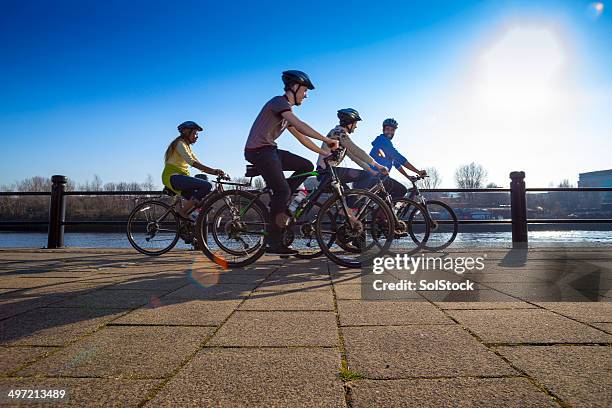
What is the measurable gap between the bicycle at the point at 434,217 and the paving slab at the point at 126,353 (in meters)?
4.57

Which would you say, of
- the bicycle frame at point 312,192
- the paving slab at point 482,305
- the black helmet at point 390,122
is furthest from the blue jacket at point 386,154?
the paving slab at point 482,305

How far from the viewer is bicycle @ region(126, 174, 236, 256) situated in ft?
18.4

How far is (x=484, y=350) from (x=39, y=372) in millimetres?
1700

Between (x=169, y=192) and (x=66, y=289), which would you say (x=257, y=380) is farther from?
(x=169, y=192)

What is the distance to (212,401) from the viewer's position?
1077 mm

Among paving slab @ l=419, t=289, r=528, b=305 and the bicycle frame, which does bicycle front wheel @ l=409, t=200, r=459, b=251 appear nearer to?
the bicycle frame

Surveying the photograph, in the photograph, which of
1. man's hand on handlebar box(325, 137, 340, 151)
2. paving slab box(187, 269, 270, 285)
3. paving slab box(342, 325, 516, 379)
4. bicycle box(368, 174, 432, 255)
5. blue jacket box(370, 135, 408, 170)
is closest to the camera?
paving slab box(342, 325, 516, 379)

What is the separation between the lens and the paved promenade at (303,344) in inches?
44.2

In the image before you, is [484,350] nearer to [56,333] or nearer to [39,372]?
[39,372]

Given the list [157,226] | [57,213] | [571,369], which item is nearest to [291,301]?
[571,369]

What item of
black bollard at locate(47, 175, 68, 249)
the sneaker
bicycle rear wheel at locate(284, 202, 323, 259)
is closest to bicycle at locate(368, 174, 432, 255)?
bicycle rear wheel at locate(284, 202, 323, 259)

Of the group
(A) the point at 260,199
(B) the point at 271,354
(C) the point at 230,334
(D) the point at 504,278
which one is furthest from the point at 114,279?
(D) the point at 504,278

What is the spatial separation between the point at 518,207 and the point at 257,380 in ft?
22.0

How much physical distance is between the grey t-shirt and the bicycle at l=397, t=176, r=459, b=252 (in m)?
2.70
